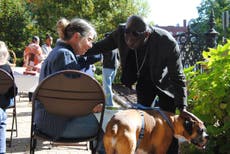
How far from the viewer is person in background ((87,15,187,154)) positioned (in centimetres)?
331

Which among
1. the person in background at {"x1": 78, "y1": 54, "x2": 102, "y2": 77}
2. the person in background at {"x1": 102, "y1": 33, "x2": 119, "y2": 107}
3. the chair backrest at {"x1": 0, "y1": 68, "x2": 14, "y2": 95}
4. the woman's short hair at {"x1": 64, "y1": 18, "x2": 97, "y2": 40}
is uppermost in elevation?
the woman's short hair at {"x1": 64, "y1": 18, "x2": 97, "y2": 40}

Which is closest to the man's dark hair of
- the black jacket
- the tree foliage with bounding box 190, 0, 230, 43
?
the black jacket

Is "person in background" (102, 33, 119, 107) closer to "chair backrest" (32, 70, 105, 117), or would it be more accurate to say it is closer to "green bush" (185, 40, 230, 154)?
"green bush" (185, 40, 230, 154)

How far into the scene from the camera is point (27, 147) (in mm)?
5637

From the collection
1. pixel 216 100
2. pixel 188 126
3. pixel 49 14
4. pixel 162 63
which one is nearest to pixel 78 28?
pixel 162 63

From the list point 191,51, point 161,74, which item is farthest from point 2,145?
point 191,51

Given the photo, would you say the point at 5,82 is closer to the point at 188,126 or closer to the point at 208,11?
the point at 188,126

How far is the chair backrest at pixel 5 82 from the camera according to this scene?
457 centimetres

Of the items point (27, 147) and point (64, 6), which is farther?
point (64, 6)

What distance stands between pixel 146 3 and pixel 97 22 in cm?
389

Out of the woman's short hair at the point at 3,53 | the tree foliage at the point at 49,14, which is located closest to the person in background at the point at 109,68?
the woman's short hair at the point at 3,53

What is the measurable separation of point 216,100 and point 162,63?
86 cm

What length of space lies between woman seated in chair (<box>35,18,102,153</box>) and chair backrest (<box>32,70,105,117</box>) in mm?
81

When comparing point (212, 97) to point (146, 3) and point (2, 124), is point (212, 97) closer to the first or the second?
point (2, 124)
